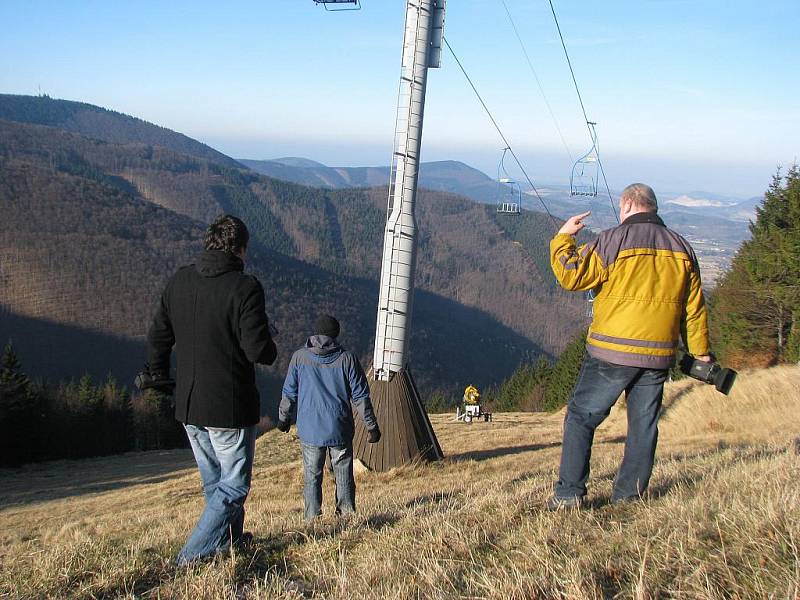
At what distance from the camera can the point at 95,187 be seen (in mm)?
184375

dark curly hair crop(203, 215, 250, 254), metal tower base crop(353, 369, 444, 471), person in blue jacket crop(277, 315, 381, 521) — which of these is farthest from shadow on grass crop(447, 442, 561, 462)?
dark curly hair crop(203, 215, 250, 254)

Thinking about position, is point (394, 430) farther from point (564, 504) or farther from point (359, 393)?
point (564, 504)

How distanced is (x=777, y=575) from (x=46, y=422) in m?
54.4

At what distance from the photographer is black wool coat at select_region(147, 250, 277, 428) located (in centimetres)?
424

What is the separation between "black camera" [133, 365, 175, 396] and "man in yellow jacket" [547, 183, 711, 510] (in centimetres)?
251


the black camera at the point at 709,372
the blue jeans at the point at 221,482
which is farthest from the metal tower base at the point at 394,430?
the blue jeans at the point at 221,482

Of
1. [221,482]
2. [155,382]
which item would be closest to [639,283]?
[221,482]

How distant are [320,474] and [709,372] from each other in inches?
134

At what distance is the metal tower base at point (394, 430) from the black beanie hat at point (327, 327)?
15.9 feet

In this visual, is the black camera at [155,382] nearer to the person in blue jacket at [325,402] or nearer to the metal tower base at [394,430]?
the person in blue jacket at [325,402]

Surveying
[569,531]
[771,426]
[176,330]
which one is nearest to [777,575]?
[569,531]

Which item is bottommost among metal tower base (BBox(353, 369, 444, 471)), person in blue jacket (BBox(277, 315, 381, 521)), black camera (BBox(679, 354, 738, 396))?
metal tower base (BBox(353, 369, 444, 471))

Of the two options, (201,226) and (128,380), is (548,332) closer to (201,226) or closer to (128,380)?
(201,226)

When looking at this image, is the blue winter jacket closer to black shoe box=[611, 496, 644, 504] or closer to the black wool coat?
the black wool coat
